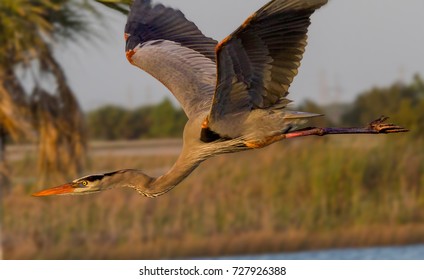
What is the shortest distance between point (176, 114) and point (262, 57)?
12.5 metres

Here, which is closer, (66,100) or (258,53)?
(258,53)

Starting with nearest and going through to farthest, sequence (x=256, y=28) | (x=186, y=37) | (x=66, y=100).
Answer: (x=256, y=28), (x=186, y=37), (x=66, y=100)

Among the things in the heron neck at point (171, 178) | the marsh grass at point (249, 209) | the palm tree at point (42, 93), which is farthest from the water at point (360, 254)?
the heron neck at point (171, 178)

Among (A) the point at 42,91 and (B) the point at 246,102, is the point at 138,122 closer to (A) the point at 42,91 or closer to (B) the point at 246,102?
(A) the point at 42,91

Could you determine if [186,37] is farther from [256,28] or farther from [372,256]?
[372,256]

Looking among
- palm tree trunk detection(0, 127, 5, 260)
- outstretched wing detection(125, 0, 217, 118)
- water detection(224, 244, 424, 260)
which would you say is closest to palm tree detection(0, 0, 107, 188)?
palm tree trunk detection(0, 127, 5, 260)

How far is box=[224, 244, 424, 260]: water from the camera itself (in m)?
14.6

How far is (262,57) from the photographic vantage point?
18.2 ft

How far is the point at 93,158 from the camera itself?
16.6 meters

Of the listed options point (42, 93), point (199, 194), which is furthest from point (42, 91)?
point (199, 194)

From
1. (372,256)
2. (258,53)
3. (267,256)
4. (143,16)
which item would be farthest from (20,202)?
(258,53)
